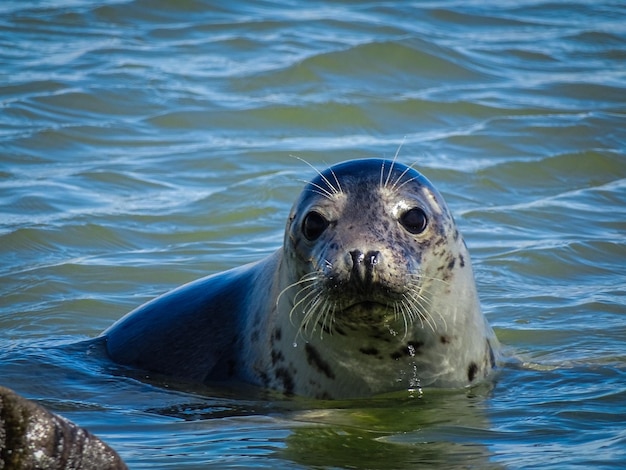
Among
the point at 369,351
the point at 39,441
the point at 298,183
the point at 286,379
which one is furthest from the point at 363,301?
the point at 298,183

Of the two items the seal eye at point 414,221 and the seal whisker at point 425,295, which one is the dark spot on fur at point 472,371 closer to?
the seal whisker at point 425,295

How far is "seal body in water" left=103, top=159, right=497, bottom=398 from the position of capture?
180 inches

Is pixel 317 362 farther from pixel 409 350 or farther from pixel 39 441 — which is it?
pixel 39 441

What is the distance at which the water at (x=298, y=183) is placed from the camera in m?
4.68

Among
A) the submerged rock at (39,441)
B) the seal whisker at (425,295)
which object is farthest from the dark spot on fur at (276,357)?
the submerged rock at (39,441)

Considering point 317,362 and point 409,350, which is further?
point 317,362

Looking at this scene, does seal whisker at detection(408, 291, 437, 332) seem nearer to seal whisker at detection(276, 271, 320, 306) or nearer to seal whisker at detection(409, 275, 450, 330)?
seal whisker at detection(409, 275, 450, 330)

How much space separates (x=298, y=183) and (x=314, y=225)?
4.65 metres

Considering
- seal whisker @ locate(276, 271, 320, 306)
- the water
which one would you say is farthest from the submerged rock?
seal whisker @ locate(276, 271, 320, 306)

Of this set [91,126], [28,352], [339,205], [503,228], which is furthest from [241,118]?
[339,205]

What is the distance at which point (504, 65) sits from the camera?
507 inches

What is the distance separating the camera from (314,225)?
189 inches

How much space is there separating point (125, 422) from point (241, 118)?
21.3 feet

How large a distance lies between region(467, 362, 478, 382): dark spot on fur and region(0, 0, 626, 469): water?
7 cm
